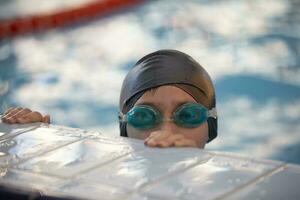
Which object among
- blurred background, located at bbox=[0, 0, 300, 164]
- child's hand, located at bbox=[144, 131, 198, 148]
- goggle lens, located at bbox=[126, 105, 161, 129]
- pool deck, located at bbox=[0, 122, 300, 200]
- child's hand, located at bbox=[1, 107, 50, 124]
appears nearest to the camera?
pool deck, located at bbox=[0, 122, 300, 200]

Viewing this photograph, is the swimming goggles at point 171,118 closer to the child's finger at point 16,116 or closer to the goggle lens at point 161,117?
the goggle lens at point 161,117

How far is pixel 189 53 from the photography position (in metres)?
5.83

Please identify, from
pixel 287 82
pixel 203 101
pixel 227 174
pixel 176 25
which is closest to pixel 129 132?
pixel 203 101

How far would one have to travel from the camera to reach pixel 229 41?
245 inches

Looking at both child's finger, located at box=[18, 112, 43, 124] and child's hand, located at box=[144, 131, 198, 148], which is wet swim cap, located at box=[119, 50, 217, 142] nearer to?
child's finger, located at box=[18, 112, 43, 124]

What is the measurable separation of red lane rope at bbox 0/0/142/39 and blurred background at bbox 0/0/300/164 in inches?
4.6

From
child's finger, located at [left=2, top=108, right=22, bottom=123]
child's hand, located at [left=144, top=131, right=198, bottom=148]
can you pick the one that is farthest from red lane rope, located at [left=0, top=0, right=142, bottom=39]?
child's hand, located at [left=144, top=131, right=198, bottom=148]

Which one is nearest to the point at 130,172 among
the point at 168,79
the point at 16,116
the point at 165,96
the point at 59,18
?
the point at 16,116

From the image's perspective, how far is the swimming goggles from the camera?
179 cm

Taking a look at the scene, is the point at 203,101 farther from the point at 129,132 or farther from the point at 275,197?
the point at 275,197

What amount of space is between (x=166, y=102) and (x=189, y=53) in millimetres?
4014

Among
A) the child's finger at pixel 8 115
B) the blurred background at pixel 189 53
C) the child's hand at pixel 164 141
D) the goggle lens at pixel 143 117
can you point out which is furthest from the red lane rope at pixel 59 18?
the child's hand at pixel 164 141

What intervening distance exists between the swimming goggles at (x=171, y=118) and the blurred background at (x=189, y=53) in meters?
2.58

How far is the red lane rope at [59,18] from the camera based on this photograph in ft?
23.3
